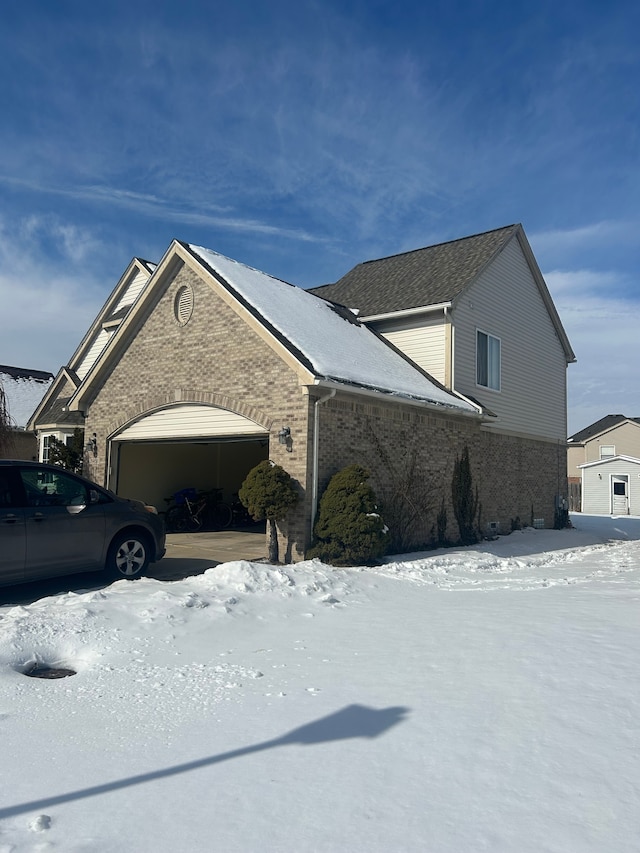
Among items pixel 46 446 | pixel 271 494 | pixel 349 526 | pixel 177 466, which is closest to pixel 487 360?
pixel 349 526

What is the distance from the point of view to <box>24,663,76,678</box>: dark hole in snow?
19.7 feet

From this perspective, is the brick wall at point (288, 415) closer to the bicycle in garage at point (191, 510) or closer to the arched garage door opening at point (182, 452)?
the arched garage door opening at point (182, 452)

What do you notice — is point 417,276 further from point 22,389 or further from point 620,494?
point 620,494

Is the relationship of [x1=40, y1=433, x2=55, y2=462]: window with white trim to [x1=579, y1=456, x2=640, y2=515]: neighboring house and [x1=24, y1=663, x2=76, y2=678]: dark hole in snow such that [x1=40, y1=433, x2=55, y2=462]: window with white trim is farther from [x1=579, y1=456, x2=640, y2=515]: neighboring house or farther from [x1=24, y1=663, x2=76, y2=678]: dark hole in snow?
[x1=579, y1=456, x2=640, y2=515]: neighboring house

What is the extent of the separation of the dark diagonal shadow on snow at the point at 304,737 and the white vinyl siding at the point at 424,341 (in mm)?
12299

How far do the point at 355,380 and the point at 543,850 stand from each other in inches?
384

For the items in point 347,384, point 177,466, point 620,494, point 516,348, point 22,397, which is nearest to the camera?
point 347,384

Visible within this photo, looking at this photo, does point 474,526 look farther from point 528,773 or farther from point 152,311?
point 528,773

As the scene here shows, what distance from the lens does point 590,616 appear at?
8.17m

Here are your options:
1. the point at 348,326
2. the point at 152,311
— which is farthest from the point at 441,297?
the point at 152,311

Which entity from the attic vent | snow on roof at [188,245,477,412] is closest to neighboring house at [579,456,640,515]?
snow on roof at [188,245,477,412]

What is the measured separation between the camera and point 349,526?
11.4m

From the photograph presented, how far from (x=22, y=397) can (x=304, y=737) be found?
29.0m

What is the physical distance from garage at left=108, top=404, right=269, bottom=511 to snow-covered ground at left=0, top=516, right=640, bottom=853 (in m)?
5.44
